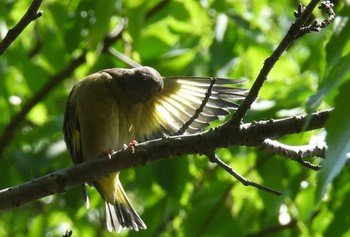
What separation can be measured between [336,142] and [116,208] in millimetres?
3175

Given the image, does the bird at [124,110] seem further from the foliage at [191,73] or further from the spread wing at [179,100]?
the foliage at [191,73]

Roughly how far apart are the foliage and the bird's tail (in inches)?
4.1

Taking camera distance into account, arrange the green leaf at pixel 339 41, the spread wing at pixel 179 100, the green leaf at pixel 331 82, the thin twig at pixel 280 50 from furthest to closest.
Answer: the spread wing at pixel 179 100 → the thin twig at pixel 280 50 → the green leaf at pixel 339 41 → the green leaf at pixel 331 82

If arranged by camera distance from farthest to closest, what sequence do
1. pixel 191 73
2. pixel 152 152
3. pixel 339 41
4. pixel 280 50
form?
1. pixel 191 73
2. pixel 152 152
3. pixel 280 50
4. pixel 339 41

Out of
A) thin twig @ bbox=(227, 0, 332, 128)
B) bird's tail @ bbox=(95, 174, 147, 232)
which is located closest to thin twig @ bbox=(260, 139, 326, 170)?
thin twig @ bbox=(227, 0, 332, 128)

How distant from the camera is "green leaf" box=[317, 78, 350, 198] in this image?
1351 millimetres

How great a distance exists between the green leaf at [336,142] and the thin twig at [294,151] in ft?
4.21

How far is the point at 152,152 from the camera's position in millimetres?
2697

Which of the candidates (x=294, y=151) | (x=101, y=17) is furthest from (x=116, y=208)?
(x=294, y=151)

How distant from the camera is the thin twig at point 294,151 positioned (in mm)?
2715

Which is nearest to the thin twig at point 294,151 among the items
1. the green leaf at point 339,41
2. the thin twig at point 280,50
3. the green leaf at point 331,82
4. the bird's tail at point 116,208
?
the thin twig at point 280,50

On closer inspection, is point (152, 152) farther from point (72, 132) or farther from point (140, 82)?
point (72, 132)

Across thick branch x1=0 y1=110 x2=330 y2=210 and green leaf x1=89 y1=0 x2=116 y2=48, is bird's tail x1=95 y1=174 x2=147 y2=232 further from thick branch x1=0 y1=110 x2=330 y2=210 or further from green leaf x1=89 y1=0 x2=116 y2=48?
thick branch x1=0 y1=110 x2=330 y2=210

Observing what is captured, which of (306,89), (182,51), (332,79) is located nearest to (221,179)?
(182,51)
